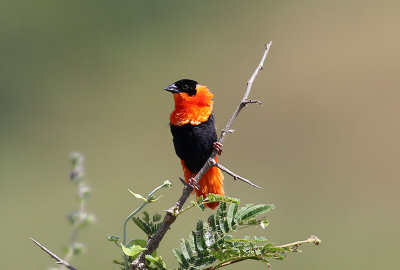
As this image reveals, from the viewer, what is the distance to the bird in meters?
2.54

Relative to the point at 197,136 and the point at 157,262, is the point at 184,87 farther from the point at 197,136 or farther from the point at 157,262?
the point at 157,262

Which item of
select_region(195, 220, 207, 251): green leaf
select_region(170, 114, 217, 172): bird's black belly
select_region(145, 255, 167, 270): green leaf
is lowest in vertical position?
select_region(145, 255, 167, 270): green leaf

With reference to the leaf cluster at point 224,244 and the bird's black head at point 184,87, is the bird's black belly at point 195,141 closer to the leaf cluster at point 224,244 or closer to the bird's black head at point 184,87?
the bird's black head at point 184,87

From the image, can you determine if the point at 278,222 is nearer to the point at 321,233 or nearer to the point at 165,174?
the point at 321,233

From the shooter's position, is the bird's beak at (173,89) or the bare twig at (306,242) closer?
the bare twig at (306,242)

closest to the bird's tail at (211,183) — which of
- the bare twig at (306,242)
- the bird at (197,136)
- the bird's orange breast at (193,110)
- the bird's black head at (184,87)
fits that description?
the bird at (197,136)

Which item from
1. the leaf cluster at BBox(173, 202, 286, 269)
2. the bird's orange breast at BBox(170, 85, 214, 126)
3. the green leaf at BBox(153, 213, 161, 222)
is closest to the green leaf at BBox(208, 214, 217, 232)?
the leaf cluster at BBox(173, 202, 286, 269)

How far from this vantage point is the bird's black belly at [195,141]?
2539 mm

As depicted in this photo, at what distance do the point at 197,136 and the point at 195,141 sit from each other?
0.02 metres

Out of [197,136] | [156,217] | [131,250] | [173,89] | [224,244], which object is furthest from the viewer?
[173,89]

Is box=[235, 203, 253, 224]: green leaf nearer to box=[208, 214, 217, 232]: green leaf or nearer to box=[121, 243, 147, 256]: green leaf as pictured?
box=[208, 214, 217, 232]: green leaf

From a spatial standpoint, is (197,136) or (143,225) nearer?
(143,225)

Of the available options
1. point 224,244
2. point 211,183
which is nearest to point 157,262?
→ point 224,244

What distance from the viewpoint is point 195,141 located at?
2.55 meters
